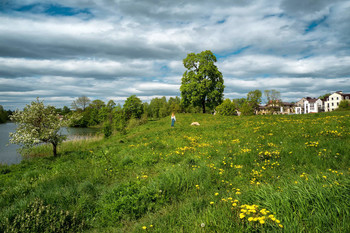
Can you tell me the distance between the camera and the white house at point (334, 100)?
9400cm

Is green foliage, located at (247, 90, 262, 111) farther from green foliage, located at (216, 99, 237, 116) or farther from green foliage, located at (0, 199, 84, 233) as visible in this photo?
green foliage, located at (0, 199, 84, 233)

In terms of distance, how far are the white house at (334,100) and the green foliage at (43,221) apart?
401ft

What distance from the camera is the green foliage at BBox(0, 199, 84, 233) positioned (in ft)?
15.6

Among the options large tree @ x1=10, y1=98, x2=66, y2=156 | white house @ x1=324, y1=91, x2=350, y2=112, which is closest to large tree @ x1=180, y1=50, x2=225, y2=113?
large tree @ x1=10, y1=98, x2=66, y2=156

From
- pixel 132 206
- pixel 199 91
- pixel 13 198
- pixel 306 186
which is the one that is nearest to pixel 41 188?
pixel 13 198

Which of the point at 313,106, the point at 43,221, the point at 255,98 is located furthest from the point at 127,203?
the point at 313,106

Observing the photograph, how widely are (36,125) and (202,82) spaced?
32.1 meters


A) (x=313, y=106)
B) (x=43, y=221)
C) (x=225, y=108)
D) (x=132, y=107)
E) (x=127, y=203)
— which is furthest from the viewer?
(x=313, y=106)

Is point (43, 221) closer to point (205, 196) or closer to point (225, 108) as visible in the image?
point (205, 196)

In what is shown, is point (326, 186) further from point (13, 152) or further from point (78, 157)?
point (13, 152)

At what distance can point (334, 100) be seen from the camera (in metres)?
97.4

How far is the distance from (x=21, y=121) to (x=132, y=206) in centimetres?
1403

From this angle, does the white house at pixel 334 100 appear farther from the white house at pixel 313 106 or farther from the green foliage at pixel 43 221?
the green foliage at pixel 43 221

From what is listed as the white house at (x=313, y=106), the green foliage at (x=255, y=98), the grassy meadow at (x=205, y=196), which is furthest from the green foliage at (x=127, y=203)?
the white house at (x=313, y=106)
